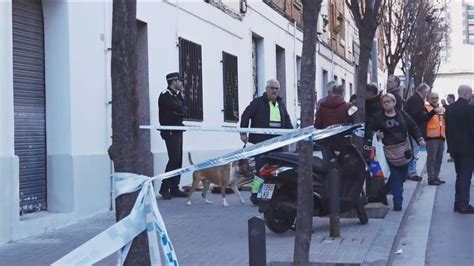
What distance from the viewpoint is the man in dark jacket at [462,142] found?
11.1m

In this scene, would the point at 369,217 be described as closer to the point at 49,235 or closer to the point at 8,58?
the point at 49,235

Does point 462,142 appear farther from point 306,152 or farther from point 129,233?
point 129,233

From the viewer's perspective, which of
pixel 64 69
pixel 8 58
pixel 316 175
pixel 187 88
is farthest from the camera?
pixel 187 88

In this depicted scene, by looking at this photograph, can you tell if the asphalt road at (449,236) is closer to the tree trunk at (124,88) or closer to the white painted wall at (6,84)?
the tree trunk at (124,88)

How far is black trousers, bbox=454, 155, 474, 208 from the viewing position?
11141mm

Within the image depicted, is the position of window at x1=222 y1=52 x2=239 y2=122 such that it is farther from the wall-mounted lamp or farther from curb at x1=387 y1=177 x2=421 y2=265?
curb at x1=387 y1=177 x2=421 y2=265

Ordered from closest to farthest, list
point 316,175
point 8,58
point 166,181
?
point 8,58 → point 316,175 → point 166,181

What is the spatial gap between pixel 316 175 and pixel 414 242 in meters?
1.52

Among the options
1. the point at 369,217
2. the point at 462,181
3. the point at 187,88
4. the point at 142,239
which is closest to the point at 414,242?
the point at 369,217

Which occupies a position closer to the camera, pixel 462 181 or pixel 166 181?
pixel 462 181

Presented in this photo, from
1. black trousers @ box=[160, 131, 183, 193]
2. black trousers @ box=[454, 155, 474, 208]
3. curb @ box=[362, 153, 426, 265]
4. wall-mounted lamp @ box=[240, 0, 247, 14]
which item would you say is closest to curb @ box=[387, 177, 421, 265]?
curb @ box=[362, 153, 426, 265]

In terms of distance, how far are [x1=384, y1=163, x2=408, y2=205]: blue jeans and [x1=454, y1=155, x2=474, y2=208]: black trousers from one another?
807mm

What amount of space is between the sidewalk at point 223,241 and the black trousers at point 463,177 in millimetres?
1104

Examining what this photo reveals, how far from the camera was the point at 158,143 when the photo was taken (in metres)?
13.1
